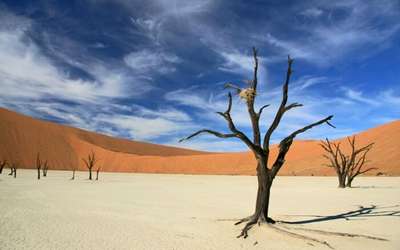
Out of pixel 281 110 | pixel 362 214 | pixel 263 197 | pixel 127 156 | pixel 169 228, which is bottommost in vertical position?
pixel 169 228

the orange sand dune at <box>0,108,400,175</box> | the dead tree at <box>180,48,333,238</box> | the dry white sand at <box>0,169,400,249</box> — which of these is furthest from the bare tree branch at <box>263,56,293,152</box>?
the orange sand dune at <box>0,108,400,175</box>

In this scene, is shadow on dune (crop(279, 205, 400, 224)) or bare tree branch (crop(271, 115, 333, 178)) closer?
bare tree branch (crop(271, 115, 333, 178))

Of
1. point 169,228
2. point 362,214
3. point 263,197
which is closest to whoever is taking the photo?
point 169,228

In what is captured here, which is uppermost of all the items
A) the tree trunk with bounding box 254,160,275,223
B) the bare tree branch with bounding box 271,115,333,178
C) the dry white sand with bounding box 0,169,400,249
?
the bare tree branch with bounding box 271,115,333,178

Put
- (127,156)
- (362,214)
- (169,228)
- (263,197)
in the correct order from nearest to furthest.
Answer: (169,228)
(263,197)
(362,214)
(127,156)

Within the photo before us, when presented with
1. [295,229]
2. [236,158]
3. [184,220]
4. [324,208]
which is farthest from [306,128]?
[236,158]

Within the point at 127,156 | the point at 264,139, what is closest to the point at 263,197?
the point at 264,139

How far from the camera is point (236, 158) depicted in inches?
2867

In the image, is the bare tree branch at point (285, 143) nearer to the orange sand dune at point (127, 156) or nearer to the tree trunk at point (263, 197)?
Answer: the tree trunk at point (263, 197)

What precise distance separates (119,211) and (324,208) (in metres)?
6.81

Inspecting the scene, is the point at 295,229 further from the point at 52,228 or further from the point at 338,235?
the point at 52,228

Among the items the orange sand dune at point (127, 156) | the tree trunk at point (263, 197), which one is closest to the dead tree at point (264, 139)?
the tree trunk at point (263, 197)

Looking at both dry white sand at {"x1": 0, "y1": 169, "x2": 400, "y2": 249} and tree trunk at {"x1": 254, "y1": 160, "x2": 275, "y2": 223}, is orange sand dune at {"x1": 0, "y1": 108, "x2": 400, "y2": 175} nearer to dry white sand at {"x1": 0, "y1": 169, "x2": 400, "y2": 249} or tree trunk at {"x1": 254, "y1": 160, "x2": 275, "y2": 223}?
dry white sand at {"x1": 0, "y1": 169, "x2": 400, "y2": 249}

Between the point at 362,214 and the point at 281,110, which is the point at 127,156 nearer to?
the point at 362,214
